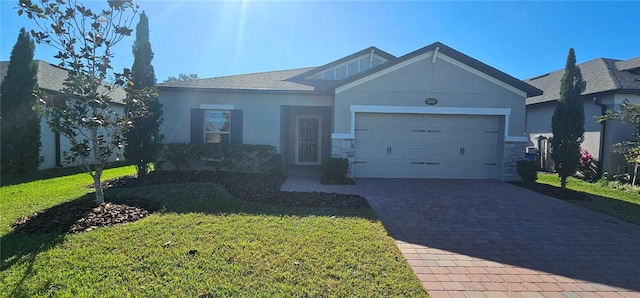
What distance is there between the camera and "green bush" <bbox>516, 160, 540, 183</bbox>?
31.9 ft

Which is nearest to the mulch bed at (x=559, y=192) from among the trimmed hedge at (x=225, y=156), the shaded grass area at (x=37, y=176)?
the trimmed hedge at (x=225, y=156)

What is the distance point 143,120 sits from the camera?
941 cm

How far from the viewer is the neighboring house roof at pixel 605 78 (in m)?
11.1

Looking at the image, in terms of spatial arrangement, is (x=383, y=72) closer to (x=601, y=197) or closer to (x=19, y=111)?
(x=601, y=197)

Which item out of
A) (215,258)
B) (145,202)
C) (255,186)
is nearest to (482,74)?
(255,186)

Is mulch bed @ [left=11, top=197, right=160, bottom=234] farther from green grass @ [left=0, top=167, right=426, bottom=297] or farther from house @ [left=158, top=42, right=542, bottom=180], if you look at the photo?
house @ [left=158, top=42, right=542, bottom=180]

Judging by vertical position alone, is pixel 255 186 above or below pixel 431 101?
below

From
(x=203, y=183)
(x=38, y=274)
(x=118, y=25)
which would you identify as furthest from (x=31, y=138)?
(x=38, y=274)

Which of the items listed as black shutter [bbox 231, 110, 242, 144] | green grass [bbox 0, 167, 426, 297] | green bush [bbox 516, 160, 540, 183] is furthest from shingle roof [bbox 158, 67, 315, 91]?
green bush [bbox 516, 160, 540, 183]

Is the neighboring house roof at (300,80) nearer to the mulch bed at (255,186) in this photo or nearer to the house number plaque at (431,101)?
the house number plaque at (431,101)

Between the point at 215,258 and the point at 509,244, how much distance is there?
Result: 166 inches

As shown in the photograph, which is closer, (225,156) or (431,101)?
(431,101)

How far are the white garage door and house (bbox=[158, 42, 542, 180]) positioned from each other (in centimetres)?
3

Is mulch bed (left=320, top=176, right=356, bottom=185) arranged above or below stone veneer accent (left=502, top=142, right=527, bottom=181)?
below
